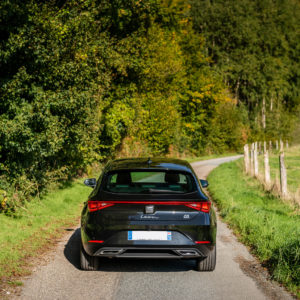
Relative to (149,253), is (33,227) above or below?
below

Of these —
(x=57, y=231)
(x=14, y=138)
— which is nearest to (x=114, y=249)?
(x=57, y=231)

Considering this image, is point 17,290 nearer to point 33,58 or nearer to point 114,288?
point 114,288

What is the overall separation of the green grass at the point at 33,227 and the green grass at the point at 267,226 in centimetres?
340

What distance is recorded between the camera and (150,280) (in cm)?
525

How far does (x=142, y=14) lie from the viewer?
2062 cm

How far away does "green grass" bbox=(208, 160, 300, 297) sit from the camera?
5406 mm

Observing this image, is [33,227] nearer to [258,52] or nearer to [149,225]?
[149,225]

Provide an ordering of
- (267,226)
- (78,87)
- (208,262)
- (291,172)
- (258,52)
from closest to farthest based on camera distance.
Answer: (208,262), (267,226), (78,87), (291,172), (258,52)

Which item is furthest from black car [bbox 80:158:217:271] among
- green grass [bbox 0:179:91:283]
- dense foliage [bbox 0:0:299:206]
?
dense foliage [bbox 0:0:299:206]

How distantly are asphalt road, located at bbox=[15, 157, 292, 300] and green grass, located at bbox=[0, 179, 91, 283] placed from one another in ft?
1.28

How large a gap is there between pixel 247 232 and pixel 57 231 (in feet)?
12.2

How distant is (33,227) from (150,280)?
395 centimetres

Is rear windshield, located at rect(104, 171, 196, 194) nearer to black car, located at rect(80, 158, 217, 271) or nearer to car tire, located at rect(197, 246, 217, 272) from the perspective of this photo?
black car, located at rect(80, 158, 217, 271)

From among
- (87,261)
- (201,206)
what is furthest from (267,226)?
(87,261)
